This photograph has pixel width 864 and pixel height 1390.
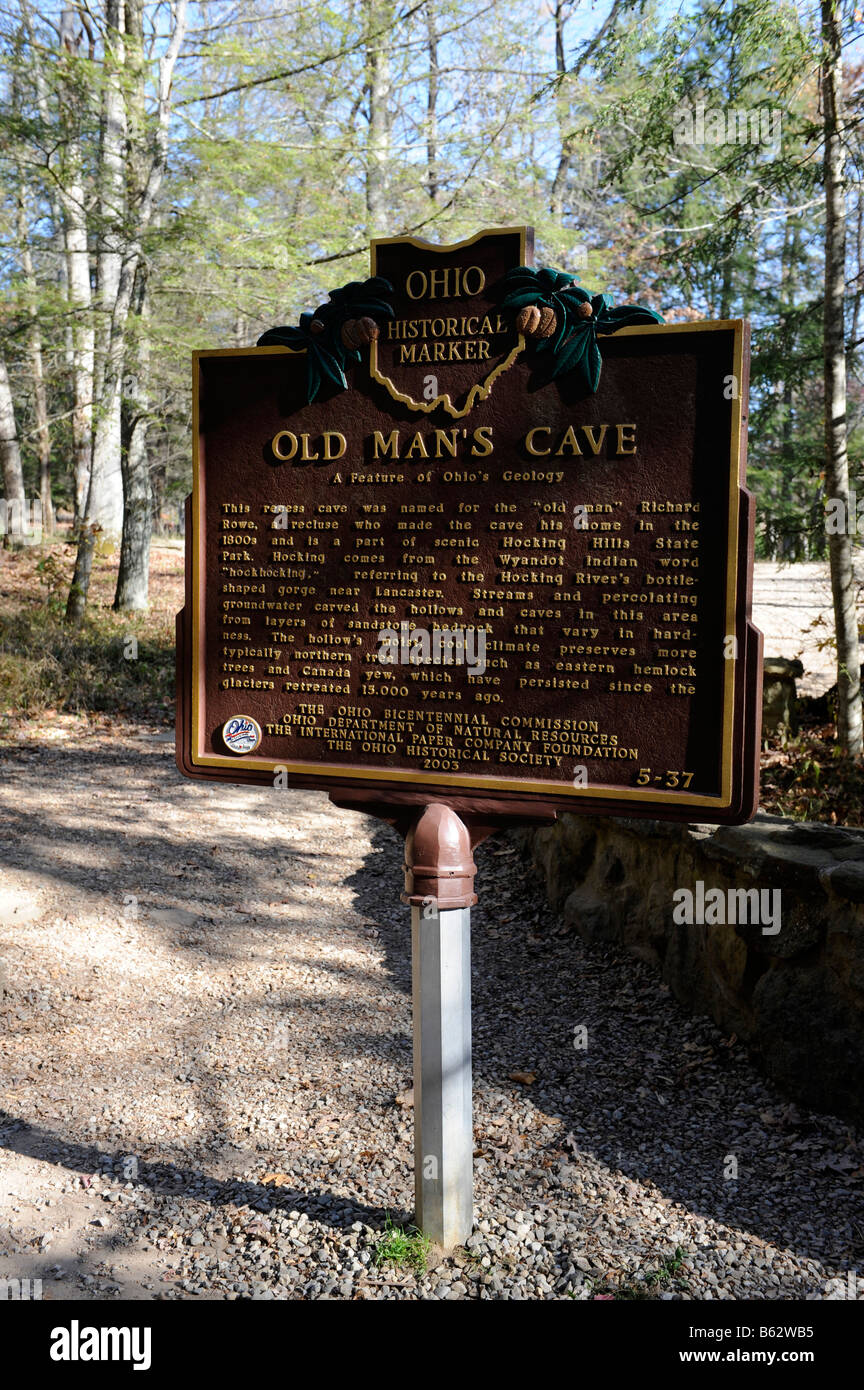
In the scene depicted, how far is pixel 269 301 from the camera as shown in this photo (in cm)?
1197

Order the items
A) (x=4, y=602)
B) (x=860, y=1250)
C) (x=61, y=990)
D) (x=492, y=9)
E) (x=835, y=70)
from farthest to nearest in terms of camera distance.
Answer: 1. (x=492, y=9)
2. (x=4, y=602)
3. (x=835, y=70)
4. (x=61, y=990)
5. (x=860, y=1250)

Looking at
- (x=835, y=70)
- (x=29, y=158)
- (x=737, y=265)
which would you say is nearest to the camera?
(x=835, y=70)

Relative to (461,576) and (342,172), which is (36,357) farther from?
(461,576)

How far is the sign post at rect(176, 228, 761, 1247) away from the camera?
290 centimetres

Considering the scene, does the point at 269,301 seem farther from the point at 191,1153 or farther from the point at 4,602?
the point at 191,1153

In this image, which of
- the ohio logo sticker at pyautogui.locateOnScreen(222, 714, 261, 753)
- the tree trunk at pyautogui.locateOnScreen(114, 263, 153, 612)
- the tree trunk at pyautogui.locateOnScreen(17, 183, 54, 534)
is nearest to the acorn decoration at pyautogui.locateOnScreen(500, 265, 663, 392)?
the ohio logo sticker at pyautogui.locateOnScreen(222, 714, 261, 753)

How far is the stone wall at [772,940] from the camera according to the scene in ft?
13.0

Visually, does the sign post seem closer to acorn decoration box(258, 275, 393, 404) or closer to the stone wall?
acorn decoration box(258, 275, 393, 404)

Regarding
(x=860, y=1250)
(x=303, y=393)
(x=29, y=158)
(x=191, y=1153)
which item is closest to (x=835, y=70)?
(x=303, y=393)

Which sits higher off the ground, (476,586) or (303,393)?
(303,393)

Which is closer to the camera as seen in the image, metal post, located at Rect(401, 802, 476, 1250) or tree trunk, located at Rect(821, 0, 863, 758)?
metal post, located at Rect(401, 802, 476, 1250)

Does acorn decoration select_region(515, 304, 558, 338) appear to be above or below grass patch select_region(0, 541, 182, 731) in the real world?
above

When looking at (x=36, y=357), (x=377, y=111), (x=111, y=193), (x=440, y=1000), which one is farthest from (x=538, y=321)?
(x=36, y=357)

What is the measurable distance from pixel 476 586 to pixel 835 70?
252 inches
